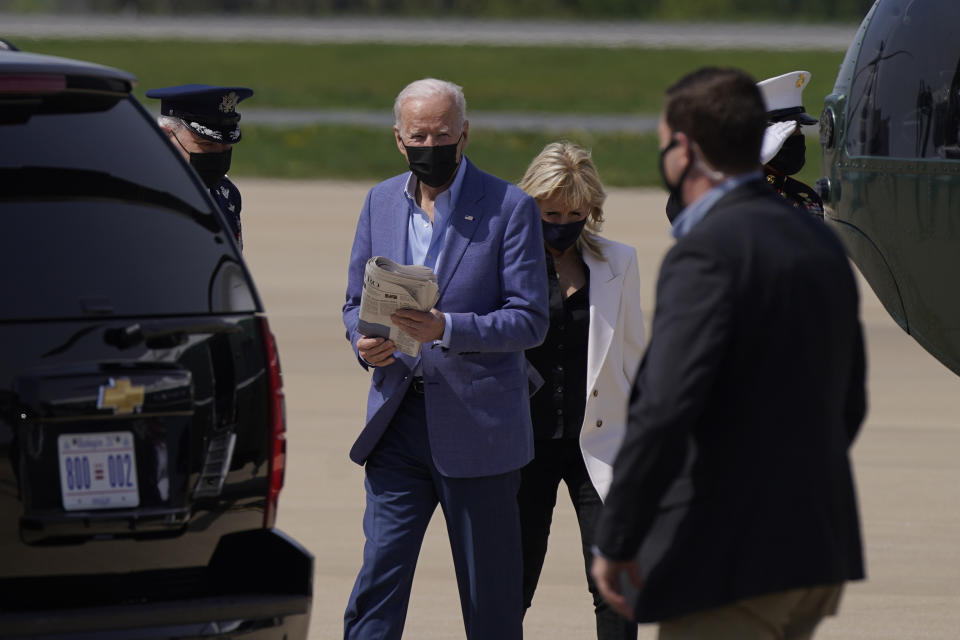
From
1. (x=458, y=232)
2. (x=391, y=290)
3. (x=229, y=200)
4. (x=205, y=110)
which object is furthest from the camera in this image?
(x=229, y=200)

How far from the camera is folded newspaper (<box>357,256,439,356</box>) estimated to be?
4.43 meters

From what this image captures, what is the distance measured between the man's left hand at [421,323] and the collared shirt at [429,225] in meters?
0.12

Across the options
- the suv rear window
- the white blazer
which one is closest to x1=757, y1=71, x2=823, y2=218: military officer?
the white blazer

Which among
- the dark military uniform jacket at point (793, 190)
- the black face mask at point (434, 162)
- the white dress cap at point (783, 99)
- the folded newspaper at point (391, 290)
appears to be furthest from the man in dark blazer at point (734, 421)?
the white dress cap at point (783, 99)

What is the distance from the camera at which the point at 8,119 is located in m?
3.68

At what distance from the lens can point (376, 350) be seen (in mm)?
4617

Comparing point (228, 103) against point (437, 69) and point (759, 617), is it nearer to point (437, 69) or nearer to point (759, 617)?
point (759, 617)

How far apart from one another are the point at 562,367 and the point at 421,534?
2.59 feet

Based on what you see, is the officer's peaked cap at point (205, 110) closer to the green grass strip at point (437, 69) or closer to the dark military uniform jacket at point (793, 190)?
the dark military uniform jacket at point (793, 190)

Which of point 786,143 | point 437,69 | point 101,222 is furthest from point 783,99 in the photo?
point 437,69

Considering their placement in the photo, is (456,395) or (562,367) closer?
(456,395)

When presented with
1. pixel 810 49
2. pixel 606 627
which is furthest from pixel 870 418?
pixel 810 49

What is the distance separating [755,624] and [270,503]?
1237 millimetres

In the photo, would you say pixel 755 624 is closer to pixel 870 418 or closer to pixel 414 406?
pixel 414 406
